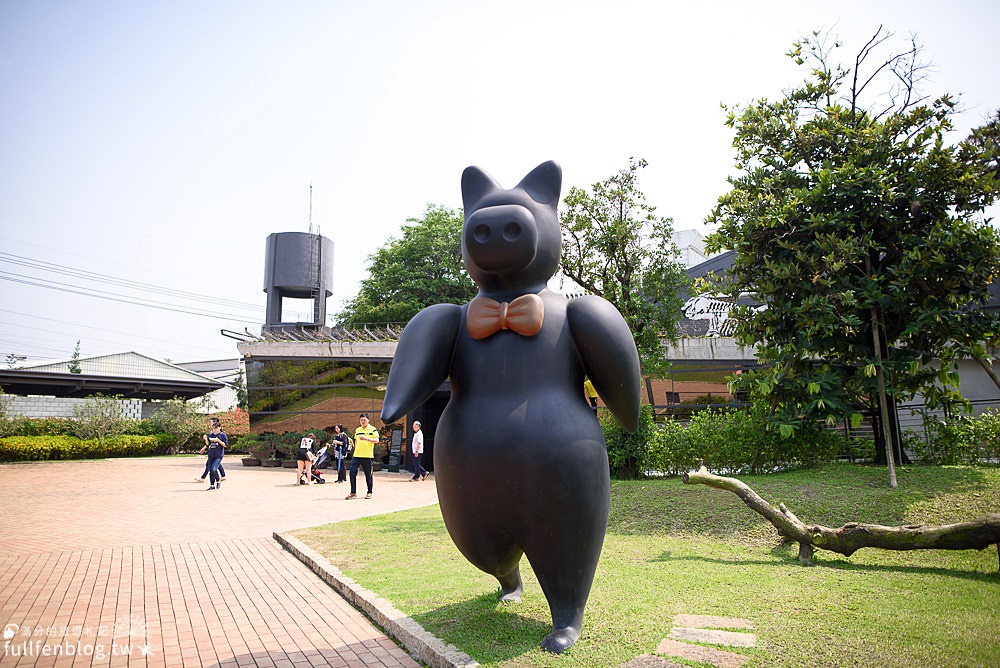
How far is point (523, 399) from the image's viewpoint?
3551 millimetres

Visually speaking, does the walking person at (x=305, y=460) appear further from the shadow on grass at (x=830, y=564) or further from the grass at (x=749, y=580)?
the shadow on grass at (x=830, y=564)

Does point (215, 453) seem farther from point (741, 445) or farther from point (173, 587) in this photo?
point (741, 445)

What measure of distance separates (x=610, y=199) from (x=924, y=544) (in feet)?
30.0

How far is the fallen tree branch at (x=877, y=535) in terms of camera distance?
16.8ft

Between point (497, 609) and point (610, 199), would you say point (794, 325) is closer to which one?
point (610, 199)

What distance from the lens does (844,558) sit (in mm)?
5953

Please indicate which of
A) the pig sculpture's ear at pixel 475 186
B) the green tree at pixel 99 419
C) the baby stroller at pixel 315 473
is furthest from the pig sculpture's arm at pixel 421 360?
the green tree at pixel 99 419

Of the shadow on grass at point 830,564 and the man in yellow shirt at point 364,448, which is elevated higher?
the man in yellow shirt at point 364,448

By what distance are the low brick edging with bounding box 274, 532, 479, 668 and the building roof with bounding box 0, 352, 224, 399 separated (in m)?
26.3

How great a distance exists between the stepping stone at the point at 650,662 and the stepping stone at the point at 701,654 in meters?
0.10

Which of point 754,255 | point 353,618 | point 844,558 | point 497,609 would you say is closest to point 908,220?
point 754,255

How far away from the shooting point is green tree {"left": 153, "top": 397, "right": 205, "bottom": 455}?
2816 centimetres

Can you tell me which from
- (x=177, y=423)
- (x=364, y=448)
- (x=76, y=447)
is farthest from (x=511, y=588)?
(x=177, y=423)

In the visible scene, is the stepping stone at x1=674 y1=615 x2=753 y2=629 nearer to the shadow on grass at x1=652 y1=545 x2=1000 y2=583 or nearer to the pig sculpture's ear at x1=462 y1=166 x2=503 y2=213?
the shadow on grass at x1=652 y1=545 x2=1000 y2=583
